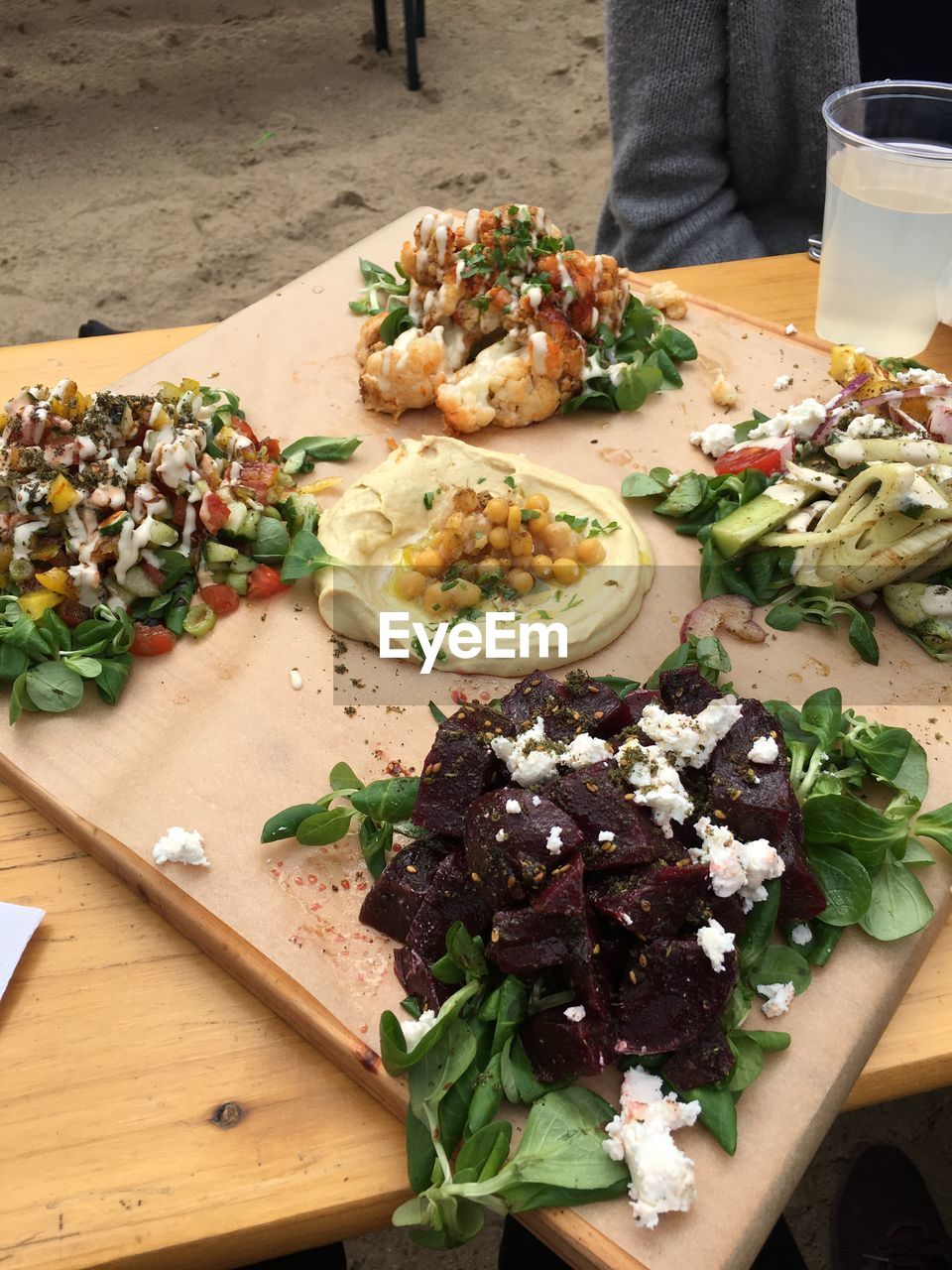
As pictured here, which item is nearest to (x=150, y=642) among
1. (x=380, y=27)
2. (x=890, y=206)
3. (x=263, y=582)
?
(x=263, y=582)

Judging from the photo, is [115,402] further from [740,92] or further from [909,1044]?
[740,92]

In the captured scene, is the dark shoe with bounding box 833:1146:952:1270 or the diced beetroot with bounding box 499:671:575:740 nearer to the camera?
the diced beetroot with bounding box 499:671:575:740

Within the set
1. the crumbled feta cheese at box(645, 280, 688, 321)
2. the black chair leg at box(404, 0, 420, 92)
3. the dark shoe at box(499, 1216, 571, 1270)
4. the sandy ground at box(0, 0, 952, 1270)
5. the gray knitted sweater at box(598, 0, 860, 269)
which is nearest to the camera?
the dark shoe at box(499, 1216, 571, 1270)

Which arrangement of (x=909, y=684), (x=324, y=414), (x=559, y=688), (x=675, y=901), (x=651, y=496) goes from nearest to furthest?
(x=675, y=901) < (x=559, y=688) < (x=909, y=684) < (x=651, y=496) < (x=324, y=414)

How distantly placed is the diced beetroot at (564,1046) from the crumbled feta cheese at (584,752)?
0.27 metres

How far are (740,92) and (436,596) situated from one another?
1.56 m

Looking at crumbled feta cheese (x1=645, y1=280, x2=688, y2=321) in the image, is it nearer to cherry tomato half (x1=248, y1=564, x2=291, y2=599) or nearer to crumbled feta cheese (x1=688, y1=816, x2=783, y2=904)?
cherry tomato half (x1=248, y1=564, x2=291, y2=599)

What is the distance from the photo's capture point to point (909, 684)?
5.29 feet

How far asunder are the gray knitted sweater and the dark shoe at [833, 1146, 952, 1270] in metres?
1.99

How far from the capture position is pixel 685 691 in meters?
1.34

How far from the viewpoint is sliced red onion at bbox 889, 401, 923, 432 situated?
1.78 meters

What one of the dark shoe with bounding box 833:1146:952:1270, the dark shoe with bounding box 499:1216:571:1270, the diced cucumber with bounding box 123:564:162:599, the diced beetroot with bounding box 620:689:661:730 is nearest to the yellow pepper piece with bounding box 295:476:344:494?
the diced cucumber with bounding box 123:564:162:599

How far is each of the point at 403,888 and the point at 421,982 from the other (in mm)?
110

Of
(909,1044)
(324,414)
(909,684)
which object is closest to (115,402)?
(324,414)
